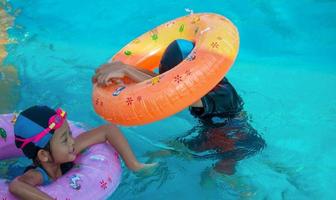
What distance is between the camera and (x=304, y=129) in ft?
15.7

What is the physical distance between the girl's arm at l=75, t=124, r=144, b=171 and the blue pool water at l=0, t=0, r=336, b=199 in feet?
1.04

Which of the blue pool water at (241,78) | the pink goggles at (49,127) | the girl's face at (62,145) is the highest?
the pink goggles at (49,127)

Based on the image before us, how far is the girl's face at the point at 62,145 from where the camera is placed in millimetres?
3297

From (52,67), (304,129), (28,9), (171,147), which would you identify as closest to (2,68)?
(52,67)

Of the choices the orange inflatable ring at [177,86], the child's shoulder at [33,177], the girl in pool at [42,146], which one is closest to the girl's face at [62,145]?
the girl in pool at [42,146]

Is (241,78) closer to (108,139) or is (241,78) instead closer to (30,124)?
(108,139)

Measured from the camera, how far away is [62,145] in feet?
10.9

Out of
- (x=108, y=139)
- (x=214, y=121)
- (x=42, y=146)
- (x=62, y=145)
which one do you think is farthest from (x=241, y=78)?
(x=42, y=146)

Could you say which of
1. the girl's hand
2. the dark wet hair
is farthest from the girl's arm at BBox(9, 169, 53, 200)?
the girl's hand

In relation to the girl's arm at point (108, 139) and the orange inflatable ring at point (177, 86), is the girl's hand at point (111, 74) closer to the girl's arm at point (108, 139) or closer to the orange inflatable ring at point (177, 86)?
the orange inflatable ring at point (177, 86)

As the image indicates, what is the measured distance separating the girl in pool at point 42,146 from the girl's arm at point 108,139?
86 millimetres

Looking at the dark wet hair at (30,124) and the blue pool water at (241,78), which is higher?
the dark wet hair at (30,124)

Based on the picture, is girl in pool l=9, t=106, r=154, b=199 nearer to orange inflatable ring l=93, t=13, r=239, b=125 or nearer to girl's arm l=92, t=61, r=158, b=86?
orange inflatable ring l=93, t=13, r=239, b=125

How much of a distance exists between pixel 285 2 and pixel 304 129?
102 inches
